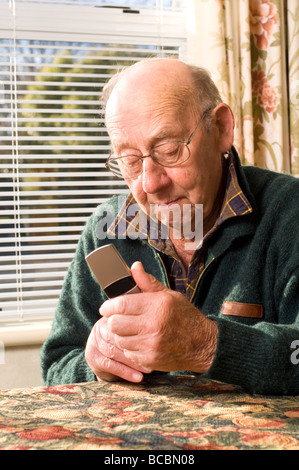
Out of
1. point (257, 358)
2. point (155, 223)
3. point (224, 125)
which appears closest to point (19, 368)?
point (155, 223)

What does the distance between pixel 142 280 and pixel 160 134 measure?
41cm

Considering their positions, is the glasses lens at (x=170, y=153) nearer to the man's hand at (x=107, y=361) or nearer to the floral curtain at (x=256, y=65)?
the man's hand at (x=107, y=361)

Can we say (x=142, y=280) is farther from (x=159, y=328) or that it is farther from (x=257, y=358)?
(x=257, y=358)

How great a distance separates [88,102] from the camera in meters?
2.26

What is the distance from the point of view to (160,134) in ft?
4.01

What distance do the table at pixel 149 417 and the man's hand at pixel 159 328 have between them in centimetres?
5

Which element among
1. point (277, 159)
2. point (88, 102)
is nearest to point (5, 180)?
point (88, 102)

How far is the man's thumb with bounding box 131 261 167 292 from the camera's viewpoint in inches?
36.4

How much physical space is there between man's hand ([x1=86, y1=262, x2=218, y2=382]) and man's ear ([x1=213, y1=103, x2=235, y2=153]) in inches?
20.9

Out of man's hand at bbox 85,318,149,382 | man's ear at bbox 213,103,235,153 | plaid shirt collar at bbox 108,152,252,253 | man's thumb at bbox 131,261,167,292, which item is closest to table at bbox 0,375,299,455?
man's hand at bbox 85,318,149,382

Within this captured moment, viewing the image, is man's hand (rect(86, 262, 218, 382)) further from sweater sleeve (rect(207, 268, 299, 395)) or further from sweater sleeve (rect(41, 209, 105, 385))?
sweater sleeve (rect(41, 209, 105, 385))
